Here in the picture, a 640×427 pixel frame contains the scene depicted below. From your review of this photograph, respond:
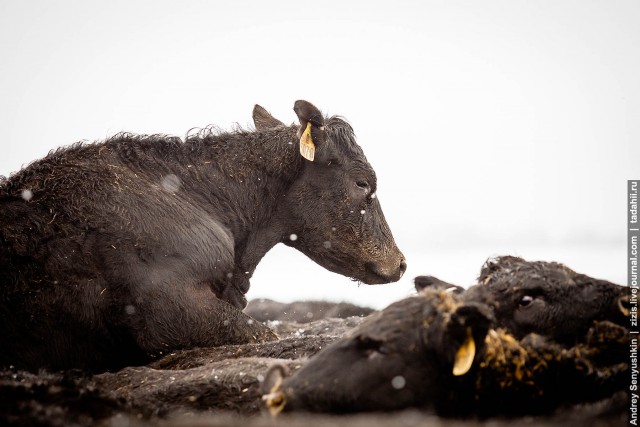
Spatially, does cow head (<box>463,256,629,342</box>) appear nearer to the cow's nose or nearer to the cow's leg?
the cow's leg

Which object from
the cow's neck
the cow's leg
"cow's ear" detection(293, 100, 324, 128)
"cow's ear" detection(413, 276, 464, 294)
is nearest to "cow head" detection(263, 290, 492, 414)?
"cow's ear" detection(413, 276, 464, 294)

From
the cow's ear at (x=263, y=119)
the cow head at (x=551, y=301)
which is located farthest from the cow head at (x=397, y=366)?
the cow's ear at (x=263, y=119)

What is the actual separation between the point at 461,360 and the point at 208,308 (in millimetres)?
3505

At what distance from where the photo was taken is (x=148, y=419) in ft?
12.3

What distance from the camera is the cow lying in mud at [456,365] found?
3.82 metres

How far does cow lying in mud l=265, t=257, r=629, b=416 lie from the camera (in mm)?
3824

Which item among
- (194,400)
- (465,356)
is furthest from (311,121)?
(465,356)

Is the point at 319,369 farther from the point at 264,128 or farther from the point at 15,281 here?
the point at 264,128

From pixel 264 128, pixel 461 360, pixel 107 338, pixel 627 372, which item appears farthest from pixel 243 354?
pixel 264 128

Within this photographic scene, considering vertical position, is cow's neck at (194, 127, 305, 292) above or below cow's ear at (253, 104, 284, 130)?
below

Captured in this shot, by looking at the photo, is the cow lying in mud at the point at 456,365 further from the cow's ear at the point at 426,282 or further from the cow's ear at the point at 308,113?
the cow's ear at the point at 308,113

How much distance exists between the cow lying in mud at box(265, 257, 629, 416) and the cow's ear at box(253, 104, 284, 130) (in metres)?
5.77

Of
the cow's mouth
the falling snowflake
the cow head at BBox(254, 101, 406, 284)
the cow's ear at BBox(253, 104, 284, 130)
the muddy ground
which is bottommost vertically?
the muddy ground

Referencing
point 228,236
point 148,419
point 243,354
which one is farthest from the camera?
point 228,236
